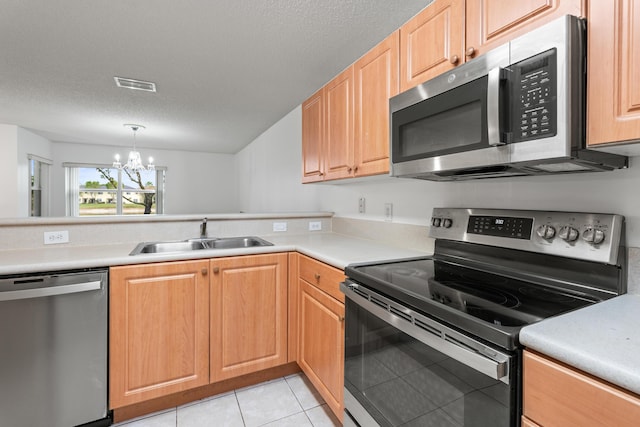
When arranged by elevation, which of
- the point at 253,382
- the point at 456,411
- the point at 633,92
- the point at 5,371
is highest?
the point at 633,92

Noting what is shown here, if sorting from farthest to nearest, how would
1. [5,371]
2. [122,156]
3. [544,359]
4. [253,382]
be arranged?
[122,156], [253,382], [5,371], [544,359]

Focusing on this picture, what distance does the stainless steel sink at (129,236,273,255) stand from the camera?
204cm

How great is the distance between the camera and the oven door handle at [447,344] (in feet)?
2.36

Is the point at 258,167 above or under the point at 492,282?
above

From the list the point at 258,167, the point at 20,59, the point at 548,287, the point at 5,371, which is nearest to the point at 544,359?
the point at 548,287

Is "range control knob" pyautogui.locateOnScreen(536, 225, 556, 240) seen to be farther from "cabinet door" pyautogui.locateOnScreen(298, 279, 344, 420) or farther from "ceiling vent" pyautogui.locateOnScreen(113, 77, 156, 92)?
"ceiling vent" pyautogui.locateOnScreen(113, 77, 156, 92)

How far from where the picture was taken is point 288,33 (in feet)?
6.37

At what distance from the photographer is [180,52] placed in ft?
7.29

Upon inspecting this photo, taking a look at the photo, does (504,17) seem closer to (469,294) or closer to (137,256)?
(469,294)

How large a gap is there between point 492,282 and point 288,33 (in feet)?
5.90

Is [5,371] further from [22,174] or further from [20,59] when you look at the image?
[22,174]

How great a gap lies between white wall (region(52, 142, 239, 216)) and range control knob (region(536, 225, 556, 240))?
6.24 m

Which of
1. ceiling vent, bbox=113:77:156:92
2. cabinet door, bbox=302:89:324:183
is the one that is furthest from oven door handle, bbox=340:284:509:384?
ceiling vent, bbox=113:77:156:92

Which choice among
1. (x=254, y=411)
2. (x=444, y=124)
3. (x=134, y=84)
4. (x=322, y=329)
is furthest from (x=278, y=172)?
(x=444, y=124)
